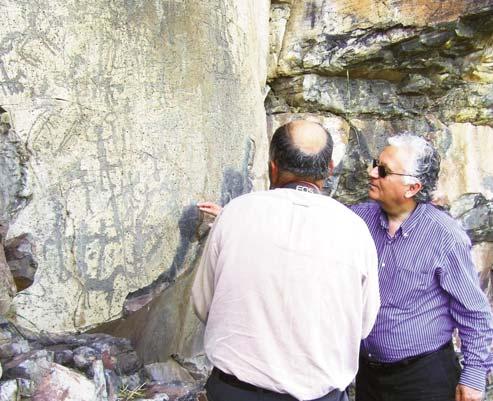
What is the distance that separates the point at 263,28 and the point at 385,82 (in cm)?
93

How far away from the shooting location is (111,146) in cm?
217

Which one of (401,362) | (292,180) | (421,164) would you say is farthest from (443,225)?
(292,180)

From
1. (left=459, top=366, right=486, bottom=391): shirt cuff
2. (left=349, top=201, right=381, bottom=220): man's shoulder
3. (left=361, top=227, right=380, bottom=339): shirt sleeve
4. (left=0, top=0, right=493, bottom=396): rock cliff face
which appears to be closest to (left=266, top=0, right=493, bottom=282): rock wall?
(left=0, top=0, right=493, bottom=396): rock cliff face

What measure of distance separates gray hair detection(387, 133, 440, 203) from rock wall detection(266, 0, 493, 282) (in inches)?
72.7

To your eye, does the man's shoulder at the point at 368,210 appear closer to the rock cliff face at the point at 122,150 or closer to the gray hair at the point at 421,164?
the gray hair at the point at 421,164

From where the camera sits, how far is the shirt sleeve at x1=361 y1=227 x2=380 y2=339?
143 centimetres

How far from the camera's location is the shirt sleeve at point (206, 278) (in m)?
1.44

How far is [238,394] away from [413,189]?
0.81 metres

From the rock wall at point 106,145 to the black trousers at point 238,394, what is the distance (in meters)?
0.80

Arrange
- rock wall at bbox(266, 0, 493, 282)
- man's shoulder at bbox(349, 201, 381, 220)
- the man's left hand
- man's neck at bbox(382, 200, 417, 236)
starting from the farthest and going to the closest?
1. rock wall at bbox(266, 0, 493, 282)
2. man's shoulder at bbox(349, 201, 381, 220)
3. man's neck at bbox(382, 200, 417, 236)
4. the man's left hand

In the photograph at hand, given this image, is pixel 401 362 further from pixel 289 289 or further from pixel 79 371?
pixel 79 371

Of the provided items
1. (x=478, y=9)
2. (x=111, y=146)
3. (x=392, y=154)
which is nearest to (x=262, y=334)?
(x=392, y=154)

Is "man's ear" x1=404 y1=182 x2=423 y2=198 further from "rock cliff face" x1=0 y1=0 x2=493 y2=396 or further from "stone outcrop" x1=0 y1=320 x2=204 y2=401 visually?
"stone outcrop" x1=0 y1=320 x2=204 y2=401

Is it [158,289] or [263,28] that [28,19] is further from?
[263,28]
